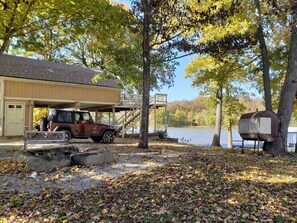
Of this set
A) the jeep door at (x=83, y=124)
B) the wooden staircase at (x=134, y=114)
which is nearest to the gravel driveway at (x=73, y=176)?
the jeep door at (x=83, y=124)

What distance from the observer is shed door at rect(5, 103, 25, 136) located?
1825 centimetres

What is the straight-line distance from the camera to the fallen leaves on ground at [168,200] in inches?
164

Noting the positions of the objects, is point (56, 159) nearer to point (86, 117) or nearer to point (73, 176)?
point (73, 176)

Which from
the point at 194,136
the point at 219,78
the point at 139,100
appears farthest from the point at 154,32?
the point at 194,136

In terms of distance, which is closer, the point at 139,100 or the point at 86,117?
the point at 86,117

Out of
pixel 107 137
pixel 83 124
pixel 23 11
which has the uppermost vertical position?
pixel 23 11

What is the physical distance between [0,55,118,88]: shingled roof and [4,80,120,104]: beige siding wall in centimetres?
46

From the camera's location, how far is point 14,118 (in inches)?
733

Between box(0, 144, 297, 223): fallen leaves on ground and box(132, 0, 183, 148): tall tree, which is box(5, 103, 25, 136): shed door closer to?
box(132, 0, 183, 148): tall tree

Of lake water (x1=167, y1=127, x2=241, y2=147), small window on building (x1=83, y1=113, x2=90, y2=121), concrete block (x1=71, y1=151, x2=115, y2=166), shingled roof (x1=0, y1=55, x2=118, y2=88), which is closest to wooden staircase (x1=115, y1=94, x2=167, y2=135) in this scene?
shingled roof (x1=0, y1=55, x2=118, y2=88)

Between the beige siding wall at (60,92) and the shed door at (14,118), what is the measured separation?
94 centimetres

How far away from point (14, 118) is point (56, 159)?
13496mm

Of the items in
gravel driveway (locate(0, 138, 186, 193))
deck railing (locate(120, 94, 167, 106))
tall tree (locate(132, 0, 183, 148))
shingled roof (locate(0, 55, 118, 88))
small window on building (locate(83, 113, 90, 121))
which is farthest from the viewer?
deck railing (locate(120, 94, 167, 106))

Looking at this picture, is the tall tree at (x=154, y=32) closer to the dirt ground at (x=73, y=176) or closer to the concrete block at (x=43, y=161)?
the dirt ground at (x=73, y=176)
